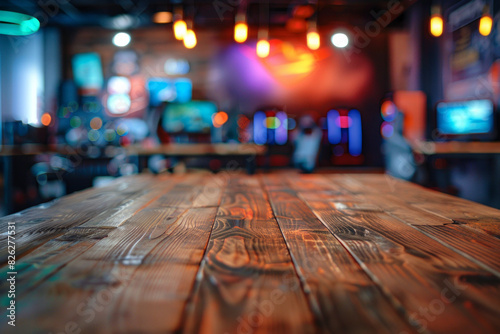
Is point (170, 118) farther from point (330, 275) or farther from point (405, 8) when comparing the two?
point (330, 275)

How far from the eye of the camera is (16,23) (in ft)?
5.77

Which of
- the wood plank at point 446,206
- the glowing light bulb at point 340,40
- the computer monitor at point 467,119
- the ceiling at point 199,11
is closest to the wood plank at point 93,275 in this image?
the wood plank at point 446,206

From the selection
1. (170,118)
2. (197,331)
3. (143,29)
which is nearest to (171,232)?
(197,331)

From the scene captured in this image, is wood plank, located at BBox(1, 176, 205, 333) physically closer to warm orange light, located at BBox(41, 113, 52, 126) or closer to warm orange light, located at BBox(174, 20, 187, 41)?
warm orange light, located at BBox(174, 20, 187, 41)

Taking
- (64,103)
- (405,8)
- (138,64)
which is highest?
(405,8)

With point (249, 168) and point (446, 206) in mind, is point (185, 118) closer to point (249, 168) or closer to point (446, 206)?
→ point (249, 168)

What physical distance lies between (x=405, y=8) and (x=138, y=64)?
16.0ft

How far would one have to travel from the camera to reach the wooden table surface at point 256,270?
1.51ft

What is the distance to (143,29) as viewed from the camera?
6.66m

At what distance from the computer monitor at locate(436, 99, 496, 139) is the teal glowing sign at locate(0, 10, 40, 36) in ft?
12.9

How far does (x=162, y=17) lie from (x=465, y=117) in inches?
191

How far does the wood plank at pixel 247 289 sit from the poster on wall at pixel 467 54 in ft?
13.7

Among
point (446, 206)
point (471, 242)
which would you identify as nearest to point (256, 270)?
point (471, 242)

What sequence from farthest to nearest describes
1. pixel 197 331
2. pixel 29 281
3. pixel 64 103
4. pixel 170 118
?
pixel 64 103 < pixel 170 118 < pixel 29 281 < pixel 197 331
